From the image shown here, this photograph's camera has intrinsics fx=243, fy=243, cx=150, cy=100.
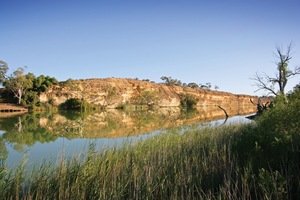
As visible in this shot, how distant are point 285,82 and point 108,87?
43.7 metres

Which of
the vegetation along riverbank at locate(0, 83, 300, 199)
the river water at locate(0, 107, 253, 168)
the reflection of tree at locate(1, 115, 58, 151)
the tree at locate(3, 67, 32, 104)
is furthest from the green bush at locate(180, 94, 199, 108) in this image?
the vegetation along riverbank at locate(0, 83, 300, 199)

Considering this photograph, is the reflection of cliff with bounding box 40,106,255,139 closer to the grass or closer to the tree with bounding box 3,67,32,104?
the grass

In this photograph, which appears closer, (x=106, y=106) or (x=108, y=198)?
(x=108, y=198)

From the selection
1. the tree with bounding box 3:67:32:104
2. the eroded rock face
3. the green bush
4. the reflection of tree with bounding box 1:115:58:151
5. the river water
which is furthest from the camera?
the green bush

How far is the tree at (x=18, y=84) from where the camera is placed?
1720 inches

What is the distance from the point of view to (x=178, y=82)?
4097 inches

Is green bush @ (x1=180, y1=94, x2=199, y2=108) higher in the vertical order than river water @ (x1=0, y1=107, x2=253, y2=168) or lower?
higher

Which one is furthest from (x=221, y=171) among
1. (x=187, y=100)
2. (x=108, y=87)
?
(x=187, y=100)

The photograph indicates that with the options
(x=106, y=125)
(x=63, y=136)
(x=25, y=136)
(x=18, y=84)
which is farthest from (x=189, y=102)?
(x=63, y=136)

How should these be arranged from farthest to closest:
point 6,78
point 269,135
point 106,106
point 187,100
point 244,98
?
point 244,98
point 187,100
point 106,106
point 6,78
point 269,135

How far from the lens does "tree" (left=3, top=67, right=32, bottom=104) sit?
43.7 metres

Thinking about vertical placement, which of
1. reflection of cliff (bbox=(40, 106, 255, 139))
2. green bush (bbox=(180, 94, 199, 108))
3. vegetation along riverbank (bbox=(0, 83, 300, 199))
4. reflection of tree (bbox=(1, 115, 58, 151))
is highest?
green bush (bbox=(180, 94, 199, 108))

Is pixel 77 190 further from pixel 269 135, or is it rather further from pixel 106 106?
pixel 106 106

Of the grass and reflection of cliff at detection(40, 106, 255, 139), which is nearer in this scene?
the grass
